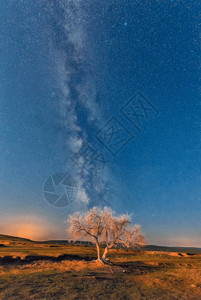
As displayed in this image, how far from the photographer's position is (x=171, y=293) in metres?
15.1

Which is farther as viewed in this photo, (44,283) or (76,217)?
(76,217)

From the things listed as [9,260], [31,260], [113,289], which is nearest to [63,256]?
[31,260]

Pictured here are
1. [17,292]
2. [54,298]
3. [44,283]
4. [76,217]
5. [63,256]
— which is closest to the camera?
[54,298]

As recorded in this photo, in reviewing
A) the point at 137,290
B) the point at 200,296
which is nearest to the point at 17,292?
the point at 137,290

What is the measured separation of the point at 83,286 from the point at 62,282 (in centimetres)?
249

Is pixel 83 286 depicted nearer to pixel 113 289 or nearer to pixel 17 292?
pixel 113 289

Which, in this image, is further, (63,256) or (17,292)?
(63,256)

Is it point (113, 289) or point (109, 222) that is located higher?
point (109, 222)

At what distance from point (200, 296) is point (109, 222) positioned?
19109 millimetres

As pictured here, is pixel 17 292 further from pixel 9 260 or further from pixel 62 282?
pixel 9 260

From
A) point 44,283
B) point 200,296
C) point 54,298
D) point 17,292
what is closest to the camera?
point 54,298

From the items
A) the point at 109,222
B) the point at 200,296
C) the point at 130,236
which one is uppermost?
the point at 109,222

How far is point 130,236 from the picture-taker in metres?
32.5

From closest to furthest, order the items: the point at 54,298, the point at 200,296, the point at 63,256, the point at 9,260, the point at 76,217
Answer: the point at 54,298, the point at 200,296, the point at 9,260, the point at 76,217, the point at 63,256
